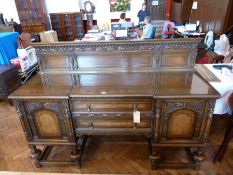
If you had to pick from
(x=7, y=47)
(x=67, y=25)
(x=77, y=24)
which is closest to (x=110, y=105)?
(x=7, y=47)

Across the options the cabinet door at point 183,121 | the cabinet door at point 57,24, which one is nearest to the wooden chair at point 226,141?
the cabinet door at point 183,121

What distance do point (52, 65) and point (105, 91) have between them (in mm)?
716

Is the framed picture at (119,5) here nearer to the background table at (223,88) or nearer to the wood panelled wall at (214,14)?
the wood panelled wall at (214,14)

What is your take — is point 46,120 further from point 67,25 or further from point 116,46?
point 67,25

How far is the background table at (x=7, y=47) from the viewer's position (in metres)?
3.40

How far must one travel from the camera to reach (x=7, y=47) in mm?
3555

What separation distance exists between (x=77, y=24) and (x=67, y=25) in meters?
0.37

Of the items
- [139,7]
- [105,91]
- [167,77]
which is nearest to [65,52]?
[105,91]

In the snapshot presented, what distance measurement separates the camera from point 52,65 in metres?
1.90

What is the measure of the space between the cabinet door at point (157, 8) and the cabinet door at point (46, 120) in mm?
6573

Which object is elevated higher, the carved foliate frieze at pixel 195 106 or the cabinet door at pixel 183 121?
the carved foliate frieze at pixel 195 106

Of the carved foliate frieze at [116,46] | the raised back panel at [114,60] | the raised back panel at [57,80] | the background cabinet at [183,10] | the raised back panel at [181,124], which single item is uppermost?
the background cabinet at [183,10]

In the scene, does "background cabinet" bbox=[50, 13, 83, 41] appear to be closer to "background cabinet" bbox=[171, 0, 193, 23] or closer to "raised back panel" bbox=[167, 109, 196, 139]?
"background cabinet" bbox=[171, 0, 193, 23]

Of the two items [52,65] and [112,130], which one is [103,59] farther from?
[112,130]
